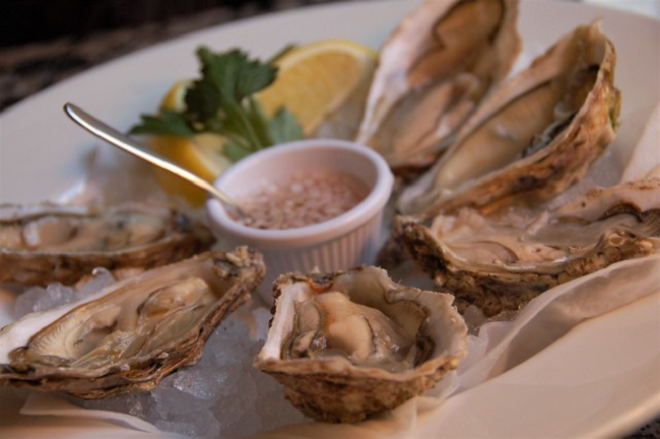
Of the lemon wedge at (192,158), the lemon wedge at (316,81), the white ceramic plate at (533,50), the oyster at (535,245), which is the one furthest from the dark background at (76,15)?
the oyster at (535,245)

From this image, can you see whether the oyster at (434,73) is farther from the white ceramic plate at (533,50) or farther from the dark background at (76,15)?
the dark background at (76,15)

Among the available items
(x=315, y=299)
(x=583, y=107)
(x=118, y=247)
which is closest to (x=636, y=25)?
(x=583, y=107)

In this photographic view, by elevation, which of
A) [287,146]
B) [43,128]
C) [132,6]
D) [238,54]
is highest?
[238,54]

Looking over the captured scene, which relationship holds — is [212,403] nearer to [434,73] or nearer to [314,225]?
[314,225]

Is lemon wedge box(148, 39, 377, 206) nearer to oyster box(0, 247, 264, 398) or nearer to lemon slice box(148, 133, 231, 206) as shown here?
lemon slice box(148, 133, 231, 206)

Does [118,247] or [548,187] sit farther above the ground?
[548,187]

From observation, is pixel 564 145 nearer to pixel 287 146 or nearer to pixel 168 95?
pixel 287 146

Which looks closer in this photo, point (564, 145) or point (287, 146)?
point (564, 145)

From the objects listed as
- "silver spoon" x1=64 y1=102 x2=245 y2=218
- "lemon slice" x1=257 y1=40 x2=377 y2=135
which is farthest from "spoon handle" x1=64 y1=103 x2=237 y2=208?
"lemon slice" x1=257 y1=40 x2=377 y2=135

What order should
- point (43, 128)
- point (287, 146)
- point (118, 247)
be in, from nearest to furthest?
point (118, 247)
point (287, 146)
point (43, 128)
